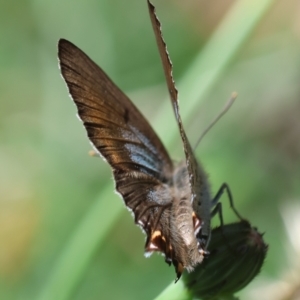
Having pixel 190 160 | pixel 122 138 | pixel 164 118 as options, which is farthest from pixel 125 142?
pixel 164 118

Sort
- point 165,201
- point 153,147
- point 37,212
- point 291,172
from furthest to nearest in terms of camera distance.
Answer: point 291,172 < point 37,212 < point 153,147 < point 165,201

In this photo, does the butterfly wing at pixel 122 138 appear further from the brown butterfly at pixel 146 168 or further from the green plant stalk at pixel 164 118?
the green plant stalk at pixel 164 118

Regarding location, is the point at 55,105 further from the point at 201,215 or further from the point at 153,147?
the point at 201,215

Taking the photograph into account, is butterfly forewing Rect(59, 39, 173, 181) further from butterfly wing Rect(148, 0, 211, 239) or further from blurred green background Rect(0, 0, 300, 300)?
blurred green background Rect(0, 0, 300, 300)

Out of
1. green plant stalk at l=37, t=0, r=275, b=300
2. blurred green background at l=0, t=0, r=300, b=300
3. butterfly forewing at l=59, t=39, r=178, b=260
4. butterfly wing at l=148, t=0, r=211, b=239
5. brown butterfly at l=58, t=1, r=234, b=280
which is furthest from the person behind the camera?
blurred green background at l=0, t=0, r=300, b=300

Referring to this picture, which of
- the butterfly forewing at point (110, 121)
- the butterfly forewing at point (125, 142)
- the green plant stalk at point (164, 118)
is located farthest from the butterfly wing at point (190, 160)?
the green plant stalk at point (164, 118)

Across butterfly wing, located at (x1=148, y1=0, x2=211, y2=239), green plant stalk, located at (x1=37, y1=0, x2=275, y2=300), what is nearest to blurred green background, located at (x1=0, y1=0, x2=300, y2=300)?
green plant stalk, located at (x1=37, y1=0, x2=275, y2=300)

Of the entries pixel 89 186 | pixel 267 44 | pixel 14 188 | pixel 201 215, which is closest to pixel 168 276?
pixel 89 186
